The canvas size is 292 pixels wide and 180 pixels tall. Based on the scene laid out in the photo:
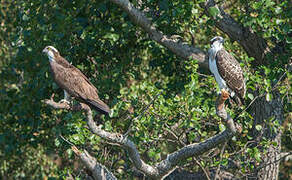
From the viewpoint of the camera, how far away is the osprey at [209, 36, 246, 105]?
5.61 meters

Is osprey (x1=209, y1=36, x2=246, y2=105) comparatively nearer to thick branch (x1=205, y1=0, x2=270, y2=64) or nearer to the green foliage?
the green foliage

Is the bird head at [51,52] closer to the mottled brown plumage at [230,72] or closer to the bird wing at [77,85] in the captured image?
the bird wing at [77,85]

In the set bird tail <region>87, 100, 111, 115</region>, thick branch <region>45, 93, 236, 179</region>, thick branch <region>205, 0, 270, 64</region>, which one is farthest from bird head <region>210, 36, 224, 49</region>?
bird tail <region>87, 100, 111, 115</region>

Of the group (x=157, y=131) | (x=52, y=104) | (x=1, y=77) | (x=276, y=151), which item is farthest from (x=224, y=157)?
(x=1, y=77)

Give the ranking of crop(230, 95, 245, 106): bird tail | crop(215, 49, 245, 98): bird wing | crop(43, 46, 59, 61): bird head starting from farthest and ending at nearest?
crop(43, 46, 59, 61): bird head, crop(230, 95, 245, 106): bird tail, crop(215, 49, 245, 98): bird wing

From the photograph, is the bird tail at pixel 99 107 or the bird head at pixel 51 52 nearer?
the bird tail at pixel 99 107

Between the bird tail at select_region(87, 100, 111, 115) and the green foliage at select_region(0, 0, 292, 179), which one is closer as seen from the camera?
the green foliage at select_region(0, 0, 292, 179)

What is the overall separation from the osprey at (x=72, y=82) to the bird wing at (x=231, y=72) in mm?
1343

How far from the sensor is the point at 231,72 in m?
5.61

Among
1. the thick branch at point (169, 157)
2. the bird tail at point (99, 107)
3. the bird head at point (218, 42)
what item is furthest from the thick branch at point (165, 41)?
the thick branch at point (169, 157)

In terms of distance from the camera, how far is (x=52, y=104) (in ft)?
Result: 17.6

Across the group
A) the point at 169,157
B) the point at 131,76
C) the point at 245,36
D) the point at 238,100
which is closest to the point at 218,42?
the point at 238,100

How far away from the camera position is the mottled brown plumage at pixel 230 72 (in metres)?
5.60

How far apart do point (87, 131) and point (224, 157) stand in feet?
4.85
